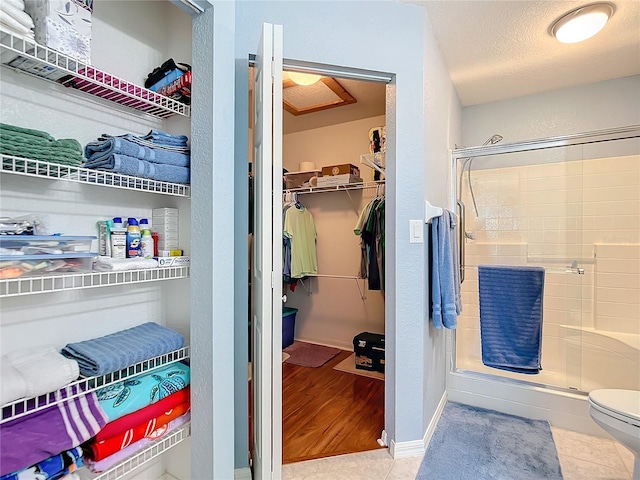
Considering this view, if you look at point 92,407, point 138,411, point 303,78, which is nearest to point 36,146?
point 92,407

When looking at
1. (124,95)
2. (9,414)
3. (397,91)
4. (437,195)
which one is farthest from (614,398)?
(124,95)

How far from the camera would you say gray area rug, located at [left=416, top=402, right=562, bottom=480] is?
1730mm

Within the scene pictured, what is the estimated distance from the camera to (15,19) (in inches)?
36.4

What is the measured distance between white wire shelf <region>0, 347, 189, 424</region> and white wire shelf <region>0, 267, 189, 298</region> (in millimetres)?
299

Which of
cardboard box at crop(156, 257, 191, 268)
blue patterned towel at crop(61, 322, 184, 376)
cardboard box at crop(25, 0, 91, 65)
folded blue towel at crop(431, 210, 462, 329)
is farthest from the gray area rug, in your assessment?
cardboard box at crop(25, 0, 91, 65)

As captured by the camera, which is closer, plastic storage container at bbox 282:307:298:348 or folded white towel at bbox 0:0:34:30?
folded white towel at bbox 0:0:34:30

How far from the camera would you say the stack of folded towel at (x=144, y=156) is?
117cm

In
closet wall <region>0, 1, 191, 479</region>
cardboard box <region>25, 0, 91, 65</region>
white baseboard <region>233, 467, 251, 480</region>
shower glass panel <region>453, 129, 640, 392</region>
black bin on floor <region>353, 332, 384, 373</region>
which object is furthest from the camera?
black bin on floor <region>353, 332, 384, 373</region>

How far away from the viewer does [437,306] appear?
198 cm

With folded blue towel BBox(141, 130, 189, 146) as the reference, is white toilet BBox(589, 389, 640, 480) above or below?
below

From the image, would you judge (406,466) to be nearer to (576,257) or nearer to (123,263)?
(123,263)

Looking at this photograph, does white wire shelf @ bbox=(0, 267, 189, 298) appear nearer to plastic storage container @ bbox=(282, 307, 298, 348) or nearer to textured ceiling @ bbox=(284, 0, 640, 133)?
textured ceiling @ bbox=(284, 0, 640, 133)

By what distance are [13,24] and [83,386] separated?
109 centimetres

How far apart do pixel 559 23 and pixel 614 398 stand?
206cm
